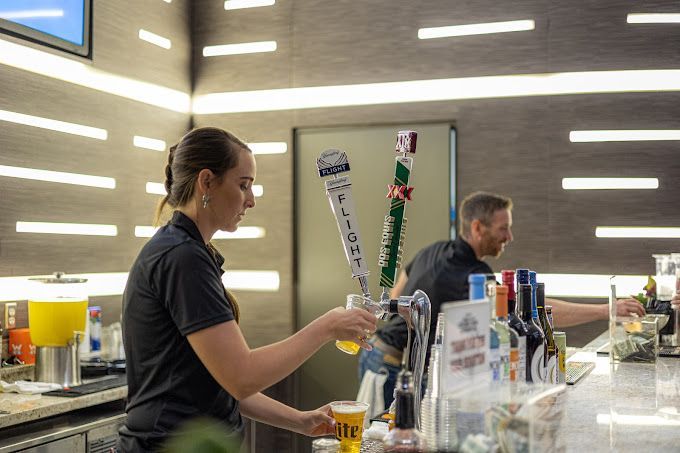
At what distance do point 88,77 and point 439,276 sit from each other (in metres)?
2.02

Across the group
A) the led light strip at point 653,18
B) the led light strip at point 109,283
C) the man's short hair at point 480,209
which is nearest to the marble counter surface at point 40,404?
the led light strip at point 109,283

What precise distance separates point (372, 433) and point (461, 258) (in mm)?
1764

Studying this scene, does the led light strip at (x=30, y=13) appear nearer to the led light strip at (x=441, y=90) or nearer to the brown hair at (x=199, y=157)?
the led light strip at (x=441, y=90)

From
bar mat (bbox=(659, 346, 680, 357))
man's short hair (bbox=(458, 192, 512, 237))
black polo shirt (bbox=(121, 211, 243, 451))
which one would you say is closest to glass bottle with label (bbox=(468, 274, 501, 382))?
black polo shirt (bbox=(121, 211, 243, 451))

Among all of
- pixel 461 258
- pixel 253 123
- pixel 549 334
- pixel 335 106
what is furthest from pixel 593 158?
pixel 549 334

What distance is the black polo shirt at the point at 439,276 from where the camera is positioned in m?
3.14

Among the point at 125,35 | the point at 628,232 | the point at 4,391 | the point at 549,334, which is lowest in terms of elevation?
the point at 4,391

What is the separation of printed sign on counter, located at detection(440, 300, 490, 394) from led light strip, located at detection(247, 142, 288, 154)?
3553 mm

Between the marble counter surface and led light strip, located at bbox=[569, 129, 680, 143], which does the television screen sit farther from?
led light strip, located at bbox=[569, 129, 680, 143]

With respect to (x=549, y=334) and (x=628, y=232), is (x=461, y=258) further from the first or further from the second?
(x=549, y=334)

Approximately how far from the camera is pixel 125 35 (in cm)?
402

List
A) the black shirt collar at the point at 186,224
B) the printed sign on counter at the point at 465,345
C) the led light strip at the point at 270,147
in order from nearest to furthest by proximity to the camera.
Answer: the printed sign on counter at the point at 465,345 → the black shirt collar at the point at 186,224 → the led light strip at the point at 270,147

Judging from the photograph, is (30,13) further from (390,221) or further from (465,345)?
(465,345)

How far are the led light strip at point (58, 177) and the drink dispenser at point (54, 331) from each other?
0.51 metres
